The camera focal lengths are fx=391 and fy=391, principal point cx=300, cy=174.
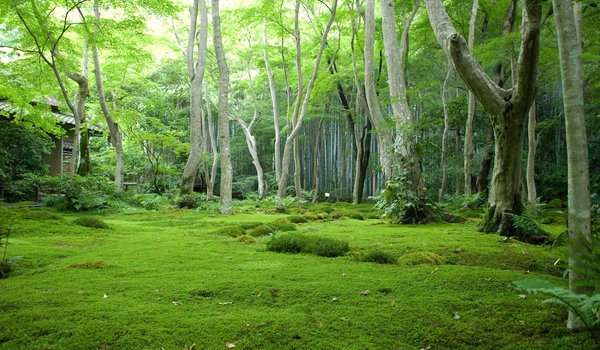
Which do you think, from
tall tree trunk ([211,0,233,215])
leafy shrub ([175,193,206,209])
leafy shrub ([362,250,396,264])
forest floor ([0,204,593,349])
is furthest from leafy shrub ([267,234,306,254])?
leafy shrub ([175,193,206,209])

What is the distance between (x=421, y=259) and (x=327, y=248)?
996mm

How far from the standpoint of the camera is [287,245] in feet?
14.4

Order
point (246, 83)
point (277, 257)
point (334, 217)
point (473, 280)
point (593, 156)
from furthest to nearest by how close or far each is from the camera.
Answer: point (246, 83)
point (593, 156)
point (334, 217)
point (277, 257)
point (473, 280)

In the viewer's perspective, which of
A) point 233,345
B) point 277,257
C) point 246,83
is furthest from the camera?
point 246,83

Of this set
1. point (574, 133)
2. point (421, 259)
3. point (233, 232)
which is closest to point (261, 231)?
point (233, 232)

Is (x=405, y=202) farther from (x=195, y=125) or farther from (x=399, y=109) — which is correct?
(x=195, y=125)

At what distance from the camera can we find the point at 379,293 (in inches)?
106

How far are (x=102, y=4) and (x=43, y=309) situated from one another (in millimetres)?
10588

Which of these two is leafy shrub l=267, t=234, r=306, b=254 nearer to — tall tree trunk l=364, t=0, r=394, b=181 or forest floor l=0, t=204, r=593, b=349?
forest floor l=0, t=204, r=593, b=349

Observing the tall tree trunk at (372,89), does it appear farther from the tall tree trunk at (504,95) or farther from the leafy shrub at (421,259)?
the leafy shrub at (421,259)

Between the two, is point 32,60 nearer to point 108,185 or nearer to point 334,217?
point 108,185

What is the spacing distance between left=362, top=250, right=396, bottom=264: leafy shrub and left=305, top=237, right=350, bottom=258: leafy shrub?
0.39 metres

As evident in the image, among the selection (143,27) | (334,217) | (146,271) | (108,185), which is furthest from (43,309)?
(143,27)

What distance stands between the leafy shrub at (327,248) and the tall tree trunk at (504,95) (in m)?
1.91
